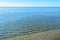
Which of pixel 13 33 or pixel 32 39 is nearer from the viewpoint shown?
pixel 32 39

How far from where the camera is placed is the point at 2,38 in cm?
827

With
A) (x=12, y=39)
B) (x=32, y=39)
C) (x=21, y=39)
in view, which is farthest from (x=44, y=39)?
(x=12, y=39)

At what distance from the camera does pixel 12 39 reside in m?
8.05

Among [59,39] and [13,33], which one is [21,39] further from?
[59,39]

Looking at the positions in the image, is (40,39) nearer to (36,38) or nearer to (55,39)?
(36,38)

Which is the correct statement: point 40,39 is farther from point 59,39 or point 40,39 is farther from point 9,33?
point 9,33

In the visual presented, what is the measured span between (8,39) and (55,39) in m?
2.93

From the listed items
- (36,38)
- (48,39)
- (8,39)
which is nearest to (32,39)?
(36,38)

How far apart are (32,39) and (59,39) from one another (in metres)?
1.64

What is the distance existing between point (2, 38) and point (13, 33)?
4.37 feet

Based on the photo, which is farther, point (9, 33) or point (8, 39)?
point (9, 33)

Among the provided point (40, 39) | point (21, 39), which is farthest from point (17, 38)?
point (40, 39)

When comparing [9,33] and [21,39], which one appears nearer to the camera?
[21,39]

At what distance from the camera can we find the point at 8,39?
812 cm
